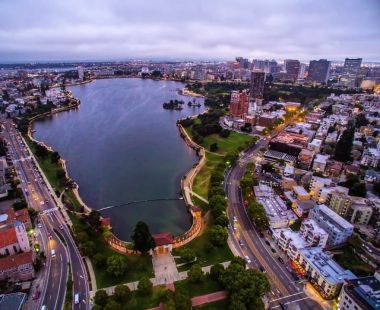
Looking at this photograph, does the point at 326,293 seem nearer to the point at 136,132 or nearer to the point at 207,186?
the point at 207,186

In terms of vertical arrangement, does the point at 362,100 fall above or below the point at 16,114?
above

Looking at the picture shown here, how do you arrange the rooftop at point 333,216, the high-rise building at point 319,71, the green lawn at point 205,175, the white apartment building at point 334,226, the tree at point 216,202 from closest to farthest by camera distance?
the white apartment building at point 334,226
the rooftop at point 333,216
the tree at point 216,202
the green lawn at point 205,175
the high-rise building at point 319,71

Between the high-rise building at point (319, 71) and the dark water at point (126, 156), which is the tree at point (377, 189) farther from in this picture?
the high-rise building at point (319, 71)

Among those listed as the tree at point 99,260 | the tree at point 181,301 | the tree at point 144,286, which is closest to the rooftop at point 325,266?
the tree at point 181,301

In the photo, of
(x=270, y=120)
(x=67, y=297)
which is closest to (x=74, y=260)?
(x=67, y=297)

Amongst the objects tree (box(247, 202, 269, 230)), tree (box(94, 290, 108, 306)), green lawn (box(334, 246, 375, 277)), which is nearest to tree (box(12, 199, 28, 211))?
tree (box(94, 290, 108, 306))

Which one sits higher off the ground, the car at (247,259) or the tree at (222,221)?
the tree at (222,221)
